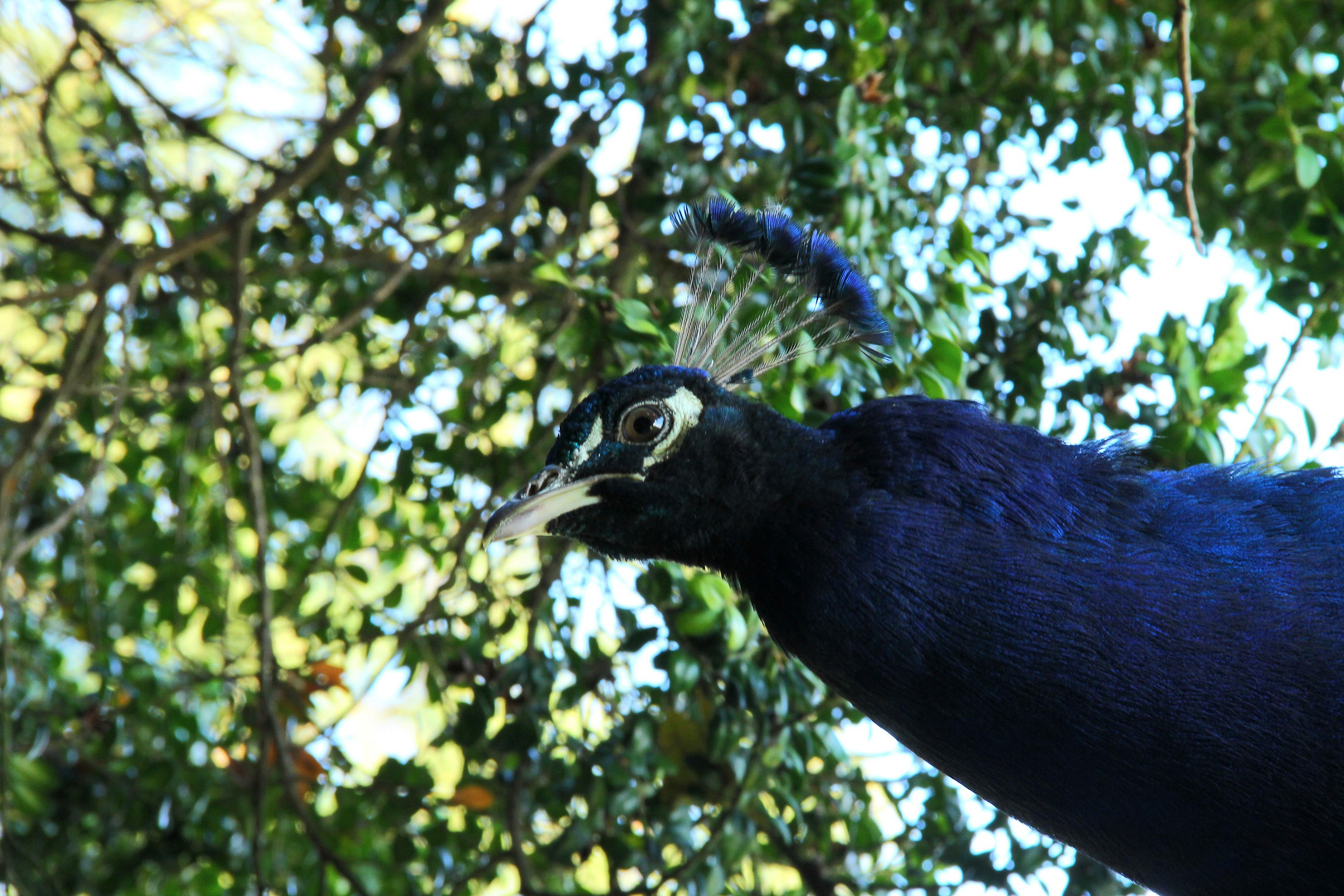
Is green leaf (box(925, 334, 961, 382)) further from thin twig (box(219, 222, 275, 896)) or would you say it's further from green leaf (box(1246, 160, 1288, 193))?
thin twig (box(219, 222, 275, 896))

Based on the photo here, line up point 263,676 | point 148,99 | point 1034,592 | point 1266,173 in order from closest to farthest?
1. point 1034,592
2. point 1266,173
3. point 263,676
4. point 148,99

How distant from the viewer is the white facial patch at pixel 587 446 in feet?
3.33

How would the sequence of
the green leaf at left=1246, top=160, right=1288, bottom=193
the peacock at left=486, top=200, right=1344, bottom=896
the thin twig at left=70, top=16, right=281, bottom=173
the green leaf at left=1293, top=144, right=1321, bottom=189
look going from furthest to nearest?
1. the thin twig at left=70, top=16, right=281, bottom=173
2. the green leaf at left=1246, top=160, right=1288, bottom=193
3. the green leaf at left=1293, top=144, right=1321, bottom=189
4. the peacock at left=486, top=200, right=1344, bottom=896

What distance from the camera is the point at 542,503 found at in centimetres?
99

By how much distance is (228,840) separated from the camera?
2.11m

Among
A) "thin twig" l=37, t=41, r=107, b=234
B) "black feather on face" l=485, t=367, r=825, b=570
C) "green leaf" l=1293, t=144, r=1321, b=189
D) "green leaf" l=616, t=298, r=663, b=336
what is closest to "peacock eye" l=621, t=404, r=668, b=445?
"black feather on face" l=485, t=367, r=825, b=570

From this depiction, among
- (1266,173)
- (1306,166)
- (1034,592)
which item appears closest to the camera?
(1034,592)

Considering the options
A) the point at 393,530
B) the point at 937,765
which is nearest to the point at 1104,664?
the point at 937,765

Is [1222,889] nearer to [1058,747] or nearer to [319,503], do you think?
[1058,747]

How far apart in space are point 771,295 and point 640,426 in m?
0.30

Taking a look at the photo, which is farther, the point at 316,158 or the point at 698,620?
the point at 316,158

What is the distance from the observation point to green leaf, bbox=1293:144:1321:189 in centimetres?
142

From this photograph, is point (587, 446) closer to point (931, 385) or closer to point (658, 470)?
point (658, 470)

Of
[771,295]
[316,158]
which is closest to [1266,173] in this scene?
[771,295]
